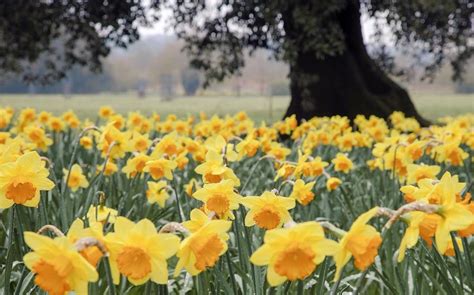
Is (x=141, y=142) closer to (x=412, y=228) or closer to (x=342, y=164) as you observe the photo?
(x=342, y=164)

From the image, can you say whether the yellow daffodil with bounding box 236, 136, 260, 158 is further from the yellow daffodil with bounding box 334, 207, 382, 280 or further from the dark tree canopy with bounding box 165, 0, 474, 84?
the dark tree canopy with bounding box 165, 0, 474, 84

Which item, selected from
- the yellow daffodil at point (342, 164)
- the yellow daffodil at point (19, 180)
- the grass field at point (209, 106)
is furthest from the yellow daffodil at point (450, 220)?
the grass field at point (209, 106)

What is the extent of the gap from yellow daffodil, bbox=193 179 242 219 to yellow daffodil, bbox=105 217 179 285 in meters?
0.40

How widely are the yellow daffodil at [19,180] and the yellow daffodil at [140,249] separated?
19.3 inches

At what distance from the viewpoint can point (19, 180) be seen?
4.71ft

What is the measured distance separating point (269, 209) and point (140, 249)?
0.41m

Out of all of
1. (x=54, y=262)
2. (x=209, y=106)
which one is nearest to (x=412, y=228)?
(x=54, y=262)

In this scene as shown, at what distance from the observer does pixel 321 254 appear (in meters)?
1.00

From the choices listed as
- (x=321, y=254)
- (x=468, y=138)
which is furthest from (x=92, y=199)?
(x=468, y=138)

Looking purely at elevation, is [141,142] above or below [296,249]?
below

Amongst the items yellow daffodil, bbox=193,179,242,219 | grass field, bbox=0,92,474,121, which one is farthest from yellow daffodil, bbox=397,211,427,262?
grass field, bbox=0,92,474,121

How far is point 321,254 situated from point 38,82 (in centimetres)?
1059

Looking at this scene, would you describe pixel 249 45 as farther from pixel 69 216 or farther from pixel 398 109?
pixel 69 216

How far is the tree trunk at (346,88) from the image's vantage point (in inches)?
376
